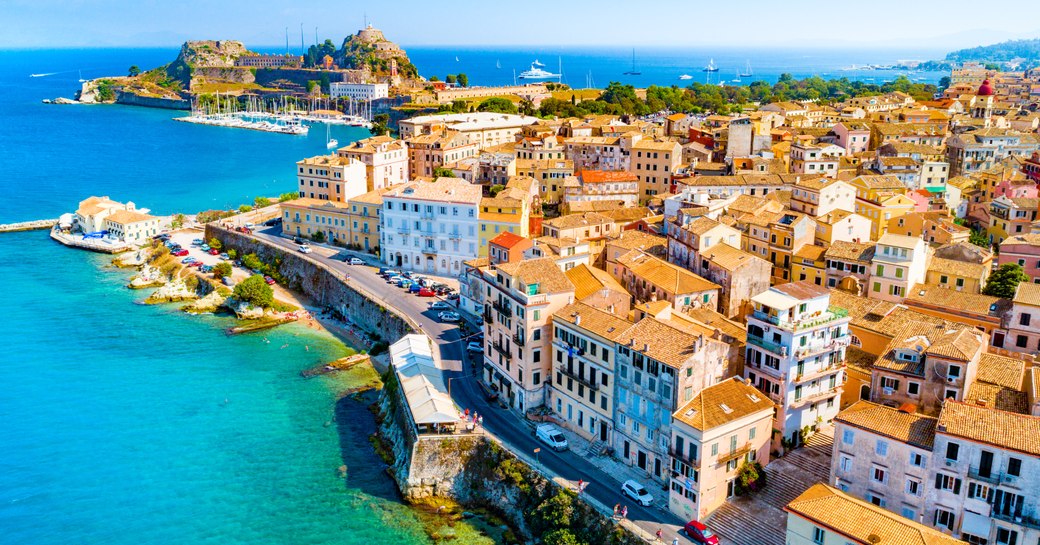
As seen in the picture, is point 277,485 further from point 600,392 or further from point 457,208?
point 457,208

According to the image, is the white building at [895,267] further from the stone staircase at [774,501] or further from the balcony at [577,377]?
the balcony at [577,377]

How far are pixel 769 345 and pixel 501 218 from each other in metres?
29.1

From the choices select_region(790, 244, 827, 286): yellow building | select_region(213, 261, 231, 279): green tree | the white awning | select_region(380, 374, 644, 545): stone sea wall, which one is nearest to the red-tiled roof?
select_region(380, 374, 644, 545): stone sea wall

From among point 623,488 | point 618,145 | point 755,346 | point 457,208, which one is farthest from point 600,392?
point 618,145

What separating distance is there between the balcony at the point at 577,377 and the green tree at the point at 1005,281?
83.0ft

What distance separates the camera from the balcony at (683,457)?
31281 millimetres

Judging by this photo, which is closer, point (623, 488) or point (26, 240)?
point (623, 488)

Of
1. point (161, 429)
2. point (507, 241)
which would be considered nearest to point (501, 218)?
point (507, 241)

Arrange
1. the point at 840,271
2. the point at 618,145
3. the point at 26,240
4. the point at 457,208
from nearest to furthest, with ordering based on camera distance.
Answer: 1. the point at 840,271
2. the point at 457,208
3. the point at 618,145
4. the point at 26,240

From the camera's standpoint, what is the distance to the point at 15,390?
50.1 metres

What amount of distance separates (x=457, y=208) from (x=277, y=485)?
28241mm

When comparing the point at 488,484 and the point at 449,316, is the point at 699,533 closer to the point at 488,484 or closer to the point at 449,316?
the point at 488,484

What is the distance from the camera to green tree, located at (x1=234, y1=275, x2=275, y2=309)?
61.5 metres

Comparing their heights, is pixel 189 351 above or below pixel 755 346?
below
